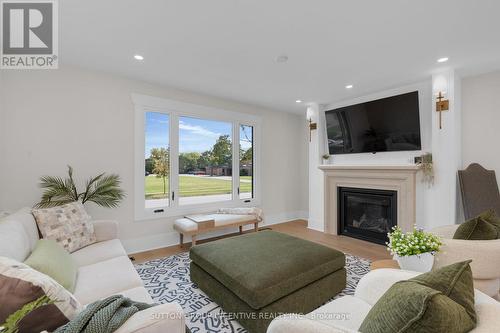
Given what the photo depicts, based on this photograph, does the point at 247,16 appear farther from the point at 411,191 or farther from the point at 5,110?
the point at 411,191

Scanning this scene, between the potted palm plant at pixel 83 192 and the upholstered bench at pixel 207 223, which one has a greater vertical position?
the potted palm plant at pixel 83 192

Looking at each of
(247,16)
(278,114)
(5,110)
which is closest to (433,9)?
(247,16)

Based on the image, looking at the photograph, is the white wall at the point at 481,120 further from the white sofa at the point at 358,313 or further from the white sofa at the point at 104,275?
the white sofa at the point at 104,275

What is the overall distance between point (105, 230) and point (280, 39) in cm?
285

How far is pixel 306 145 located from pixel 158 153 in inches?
137

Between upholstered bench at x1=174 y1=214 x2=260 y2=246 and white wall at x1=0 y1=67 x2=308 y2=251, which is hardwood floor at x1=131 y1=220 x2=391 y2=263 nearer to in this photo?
white wall at x1=0 y1=67 x2=308 y2=251

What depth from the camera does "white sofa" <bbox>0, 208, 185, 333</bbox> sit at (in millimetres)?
984

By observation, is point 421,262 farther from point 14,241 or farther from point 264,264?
point 14,241

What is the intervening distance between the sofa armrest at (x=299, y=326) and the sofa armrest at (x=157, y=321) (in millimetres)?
418

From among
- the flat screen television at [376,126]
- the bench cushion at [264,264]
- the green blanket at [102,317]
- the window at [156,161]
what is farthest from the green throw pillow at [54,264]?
the flat screen television at [376,126]

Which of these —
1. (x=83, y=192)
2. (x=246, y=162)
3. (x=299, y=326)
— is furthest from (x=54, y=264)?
(x=246, y=162)

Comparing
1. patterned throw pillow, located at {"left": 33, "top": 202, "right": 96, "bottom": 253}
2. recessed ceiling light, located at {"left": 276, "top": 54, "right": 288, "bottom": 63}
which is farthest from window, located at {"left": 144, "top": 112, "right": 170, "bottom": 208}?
recessed ceiling light, located at {"left": 276, "top": 54, "right": 288, "bottom": 63}

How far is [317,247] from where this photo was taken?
233 cm

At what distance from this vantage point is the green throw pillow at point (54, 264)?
4.64 feet
